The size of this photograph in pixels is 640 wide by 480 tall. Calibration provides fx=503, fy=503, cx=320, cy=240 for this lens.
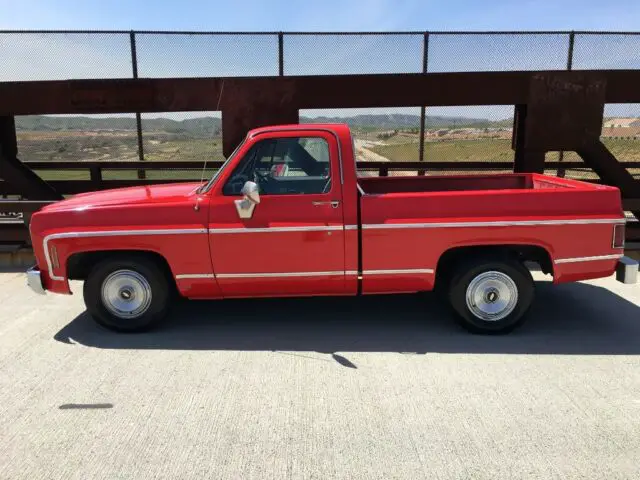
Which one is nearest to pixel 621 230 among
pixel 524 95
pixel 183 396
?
pixel 524 95

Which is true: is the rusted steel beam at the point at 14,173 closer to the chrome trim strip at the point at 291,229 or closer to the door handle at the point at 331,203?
A: the chrome trim strip at the point at 291,229

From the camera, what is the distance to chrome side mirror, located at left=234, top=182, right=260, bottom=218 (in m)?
3.84

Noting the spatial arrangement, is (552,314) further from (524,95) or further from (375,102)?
(375,102)

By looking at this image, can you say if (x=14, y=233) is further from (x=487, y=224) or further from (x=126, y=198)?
(x=487, y=224)

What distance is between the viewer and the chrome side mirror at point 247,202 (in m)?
3.84

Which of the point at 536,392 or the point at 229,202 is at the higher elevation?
the point at 229,202

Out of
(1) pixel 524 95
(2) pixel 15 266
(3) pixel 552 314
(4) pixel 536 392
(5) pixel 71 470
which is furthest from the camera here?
(2) pixel 15 266

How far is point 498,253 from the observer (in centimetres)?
427

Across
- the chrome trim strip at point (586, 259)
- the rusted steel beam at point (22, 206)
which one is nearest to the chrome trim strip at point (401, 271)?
the chrome trim strip at point (586, 259)

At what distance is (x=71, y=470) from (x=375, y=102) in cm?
483

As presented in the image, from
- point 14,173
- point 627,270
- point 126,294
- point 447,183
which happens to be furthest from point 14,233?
point 627,270

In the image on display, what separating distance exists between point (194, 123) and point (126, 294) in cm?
471

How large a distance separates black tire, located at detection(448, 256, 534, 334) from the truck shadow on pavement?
134 mm

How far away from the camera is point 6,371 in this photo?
375cm
